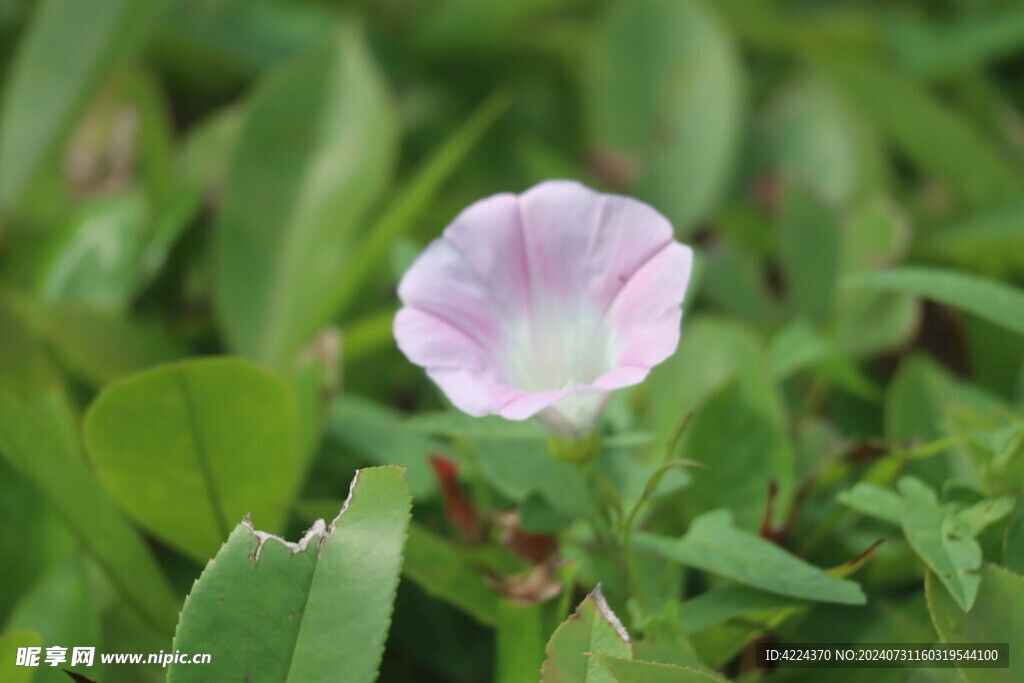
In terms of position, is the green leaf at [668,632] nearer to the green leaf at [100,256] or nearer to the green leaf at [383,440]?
the green leaf at [383,440]

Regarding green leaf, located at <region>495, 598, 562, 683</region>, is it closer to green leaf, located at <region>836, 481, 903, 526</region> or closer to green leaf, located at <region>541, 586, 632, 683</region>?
green leaf, located at <region>541, 586, 632, 683</region>

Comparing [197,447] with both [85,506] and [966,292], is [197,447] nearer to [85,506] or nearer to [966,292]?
[85,506]

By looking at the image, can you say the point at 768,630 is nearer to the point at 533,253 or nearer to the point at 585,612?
the point at 585,612

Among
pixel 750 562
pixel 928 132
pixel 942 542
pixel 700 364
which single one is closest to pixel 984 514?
pixel 942 542

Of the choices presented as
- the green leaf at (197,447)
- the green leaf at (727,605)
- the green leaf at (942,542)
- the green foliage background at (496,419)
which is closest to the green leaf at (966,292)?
the green foliage background at (496,419)

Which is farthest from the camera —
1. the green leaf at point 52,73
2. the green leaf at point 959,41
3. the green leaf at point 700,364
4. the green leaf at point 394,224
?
the green leaf at point 959,41

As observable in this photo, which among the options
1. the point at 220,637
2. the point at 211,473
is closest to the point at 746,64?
the point at 211,473
